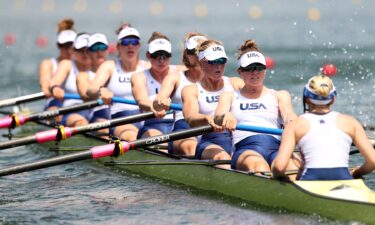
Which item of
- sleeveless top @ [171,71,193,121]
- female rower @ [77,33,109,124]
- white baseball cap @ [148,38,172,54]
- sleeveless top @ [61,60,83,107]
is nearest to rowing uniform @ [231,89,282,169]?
sleeveless top @ [171,71,193,121]

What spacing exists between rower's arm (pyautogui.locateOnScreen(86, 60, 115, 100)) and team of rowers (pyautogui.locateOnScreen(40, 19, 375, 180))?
0.02 m

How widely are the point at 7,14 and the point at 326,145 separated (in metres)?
41.5

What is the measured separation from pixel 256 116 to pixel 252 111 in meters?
0.07

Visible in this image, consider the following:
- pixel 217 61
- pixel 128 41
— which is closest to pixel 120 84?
pixel 128 41

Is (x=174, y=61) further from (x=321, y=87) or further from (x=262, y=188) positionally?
(x=321, y=87)

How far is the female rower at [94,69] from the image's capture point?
44.9 feet

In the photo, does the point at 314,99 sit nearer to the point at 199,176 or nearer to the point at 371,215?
the point at 371,215

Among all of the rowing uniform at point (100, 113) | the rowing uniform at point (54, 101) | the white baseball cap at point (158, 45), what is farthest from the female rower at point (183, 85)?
the rowing uniform at point (54, 101)

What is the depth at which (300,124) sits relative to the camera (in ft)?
25.9

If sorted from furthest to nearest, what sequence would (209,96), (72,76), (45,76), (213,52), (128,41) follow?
(45,76) → (72,76) → (128,41) → (209,96) → (213,52)

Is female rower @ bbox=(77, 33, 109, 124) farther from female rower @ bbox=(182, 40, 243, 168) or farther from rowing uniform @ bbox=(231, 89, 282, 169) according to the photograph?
rowing uniform @ bbox=(231, 89, 282, 169)

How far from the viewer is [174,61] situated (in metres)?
27.4

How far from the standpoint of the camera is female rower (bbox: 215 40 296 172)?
942 cm

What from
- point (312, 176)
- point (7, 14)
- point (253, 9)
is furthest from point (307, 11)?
point (312, 176)
